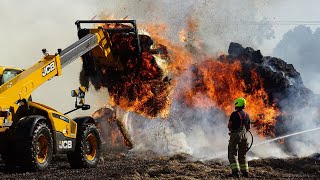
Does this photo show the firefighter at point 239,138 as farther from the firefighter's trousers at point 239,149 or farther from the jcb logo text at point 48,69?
the jcb logo text at point 48,69

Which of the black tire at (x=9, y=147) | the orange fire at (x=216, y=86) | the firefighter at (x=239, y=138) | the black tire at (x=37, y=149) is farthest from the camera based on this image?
the orange fire at (x=216, y=86)

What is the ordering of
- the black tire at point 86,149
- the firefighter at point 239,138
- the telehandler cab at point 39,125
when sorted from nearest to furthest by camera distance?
the telehandler cab at point 39,125 → the firefighter at point 239,138 → the black tire at point 86,149

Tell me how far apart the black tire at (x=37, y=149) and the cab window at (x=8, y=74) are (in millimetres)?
1463

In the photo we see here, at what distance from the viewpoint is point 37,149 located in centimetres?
996

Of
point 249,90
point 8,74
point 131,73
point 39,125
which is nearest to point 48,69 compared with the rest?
point 8,74

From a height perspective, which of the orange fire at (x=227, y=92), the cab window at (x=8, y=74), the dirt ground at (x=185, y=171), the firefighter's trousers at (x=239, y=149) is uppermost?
the orange fire at (x=227, y=92)

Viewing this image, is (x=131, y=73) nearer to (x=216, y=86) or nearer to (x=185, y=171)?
(x=216, y=86)

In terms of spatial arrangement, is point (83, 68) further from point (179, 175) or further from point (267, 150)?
point (267, 150)

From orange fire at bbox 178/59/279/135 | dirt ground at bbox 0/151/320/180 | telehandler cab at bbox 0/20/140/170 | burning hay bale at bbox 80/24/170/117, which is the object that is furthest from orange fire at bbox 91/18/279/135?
dirt ground at bbox 0/151/320/180

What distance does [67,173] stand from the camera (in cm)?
1044

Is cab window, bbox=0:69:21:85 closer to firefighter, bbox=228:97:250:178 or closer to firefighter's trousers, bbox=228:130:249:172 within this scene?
firefighter, bbox=228:97:250:178

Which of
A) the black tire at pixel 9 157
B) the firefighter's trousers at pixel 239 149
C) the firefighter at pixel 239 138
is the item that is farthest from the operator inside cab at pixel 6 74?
the firefighter's trousers at pixel 239 149

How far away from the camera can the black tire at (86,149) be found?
11.5 m

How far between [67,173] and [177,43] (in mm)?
7416
